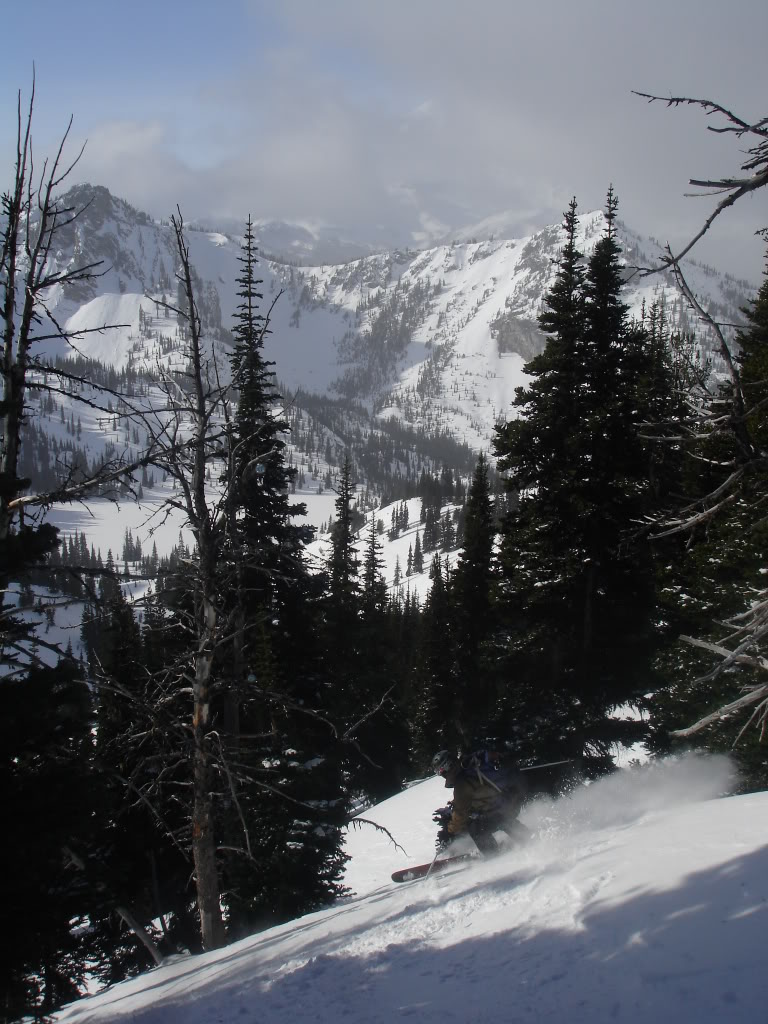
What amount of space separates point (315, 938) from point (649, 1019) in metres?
5.36

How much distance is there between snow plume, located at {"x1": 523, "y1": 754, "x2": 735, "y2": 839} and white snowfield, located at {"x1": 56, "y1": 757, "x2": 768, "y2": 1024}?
26 cm

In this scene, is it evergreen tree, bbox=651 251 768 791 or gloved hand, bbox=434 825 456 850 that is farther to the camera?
gloved hand, bbox=434 825 456 850

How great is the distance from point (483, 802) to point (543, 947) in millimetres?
4844

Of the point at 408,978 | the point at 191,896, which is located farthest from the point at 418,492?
the point at 408,978

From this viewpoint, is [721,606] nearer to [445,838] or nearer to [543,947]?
[445,838]

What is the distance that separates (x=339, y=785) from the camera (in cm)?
1838

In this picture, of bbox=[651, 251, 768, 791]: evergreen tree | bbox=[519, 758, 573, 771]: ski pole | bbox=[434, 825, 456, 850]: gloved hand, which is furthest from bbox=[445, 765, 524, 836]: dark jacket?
bbox=[651, 251, 768, 791]: evergreen tree

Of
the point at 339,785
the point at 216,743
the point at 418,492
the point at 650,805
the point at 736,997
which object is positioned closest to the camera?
the point at 736,997

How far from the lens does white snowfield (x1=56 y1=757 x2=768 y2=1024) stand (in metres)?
5.55

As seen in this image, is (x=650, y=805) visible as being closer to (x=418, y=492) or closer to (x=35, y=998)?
(x=35, y=998)

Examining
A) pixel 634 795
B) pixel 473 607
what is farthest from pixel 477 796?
pixel 473 607

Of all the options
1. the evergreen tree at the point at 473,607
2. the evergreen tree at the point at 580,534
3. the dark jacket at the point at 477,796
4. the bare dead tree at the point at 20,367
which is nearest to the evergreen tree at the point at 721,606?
the evergreen tree at the point at 580,534

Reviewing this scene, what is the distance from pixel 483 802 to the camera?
11555mm

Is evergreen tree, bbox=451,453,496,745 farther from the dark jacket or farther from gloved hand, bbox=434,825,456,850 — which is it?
the dark jacket
